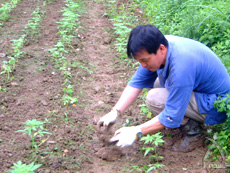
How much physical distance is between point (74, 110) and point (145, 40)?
157cm

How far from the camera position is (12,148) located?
2824 mm

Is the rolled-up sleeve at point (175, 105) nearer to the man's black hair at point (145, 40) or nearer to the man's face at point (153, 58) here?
the man's face at point (153, 58)

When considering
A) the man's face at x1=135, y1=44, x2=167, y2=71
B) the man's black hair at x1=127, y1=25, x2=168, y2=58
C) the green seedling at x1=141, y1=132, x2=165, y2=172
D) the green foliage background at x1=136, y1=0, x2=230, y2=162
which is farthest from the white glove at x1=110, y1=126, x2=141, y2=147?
the green foliage background at x1=136, y1=0, x2=230, y2=162

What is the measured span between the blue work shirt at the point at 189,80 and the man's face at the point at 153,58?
0.05m

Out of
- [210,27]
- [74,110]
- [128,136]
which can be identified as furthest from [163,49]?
[210,27]

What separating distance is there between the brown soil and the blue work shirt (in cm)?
53

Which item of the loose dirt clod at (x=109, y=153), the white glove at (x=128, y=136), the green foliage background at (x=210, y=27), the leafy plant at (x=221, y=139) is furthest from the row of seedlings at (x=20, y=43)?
the leafy plant at (x=221, y=139)

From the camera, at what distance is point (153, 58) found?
2459 mm

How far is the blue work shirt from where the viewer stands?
2434mm

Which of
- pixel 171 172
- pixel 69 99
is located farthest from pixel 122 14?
pixel 171 172

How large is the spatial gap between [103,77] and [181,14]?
1835mm

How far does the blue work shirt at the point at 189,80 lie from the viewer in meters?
2.43

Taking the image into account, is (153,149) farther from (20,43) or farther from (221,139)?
(20,43)

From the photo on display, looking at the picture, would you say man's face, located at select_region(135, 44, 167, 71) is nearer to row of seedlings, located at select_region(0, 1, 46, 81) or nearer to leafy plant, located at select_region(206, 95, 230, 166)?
leafy plant, located at select_region(206, 95, 230, 166)
